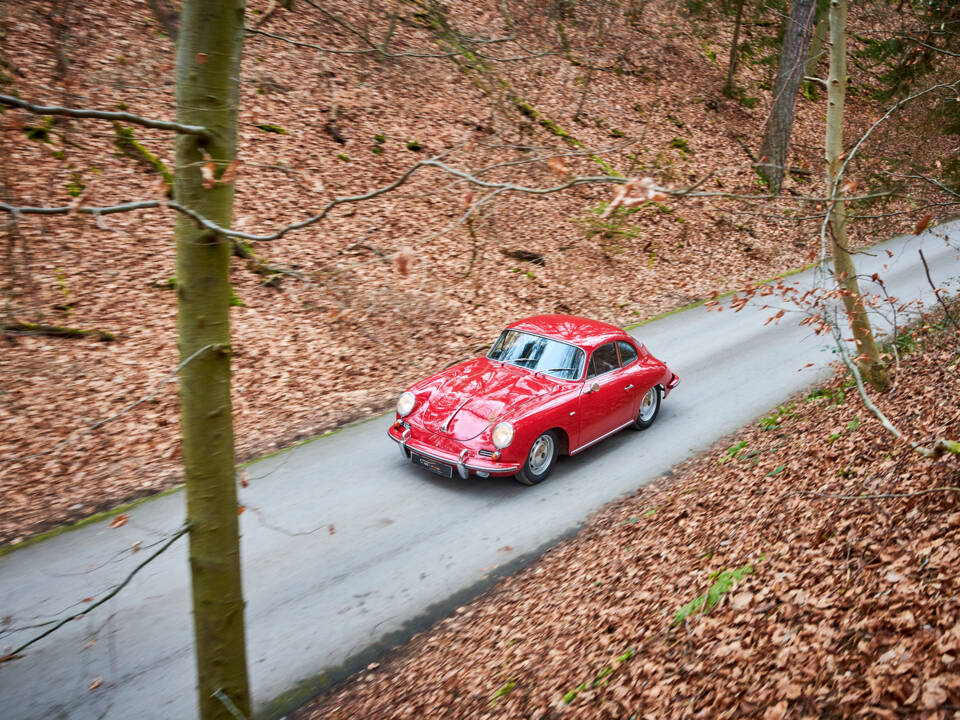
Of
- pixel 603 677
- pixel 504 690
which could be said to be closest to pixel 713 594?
pixel 603 677

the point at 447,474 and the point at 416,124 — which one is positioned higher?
the point at 416,124

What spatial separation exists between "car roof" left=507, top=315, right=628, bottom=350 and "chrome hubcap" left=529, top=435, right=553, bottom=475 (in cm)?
141

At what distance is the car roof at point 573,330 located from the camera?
8.57 metres

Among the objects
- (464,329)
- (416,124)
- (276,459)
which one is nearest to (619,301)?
(464,329)

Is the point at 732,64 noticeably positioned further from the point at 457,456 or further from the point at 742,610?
the point at 742,610

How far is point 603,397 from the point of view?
8.36m

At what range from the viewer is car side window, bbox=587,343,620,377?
843cm

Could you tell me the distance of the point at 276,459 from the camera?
27.4ft

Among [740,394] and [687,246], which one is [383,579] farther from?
[687,246]

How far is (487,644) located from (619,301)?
34.0 ft

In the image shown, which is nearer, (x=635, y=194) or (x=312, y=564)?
(x=635, y=194)

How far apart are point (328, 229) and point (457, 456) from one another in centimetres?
777

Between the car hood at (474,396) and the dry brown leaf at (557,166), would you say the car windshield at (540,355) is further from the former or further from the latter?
the dry brown leaf at (557,166)

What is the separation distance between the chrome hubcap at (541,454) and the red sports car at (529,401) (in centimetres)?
1
